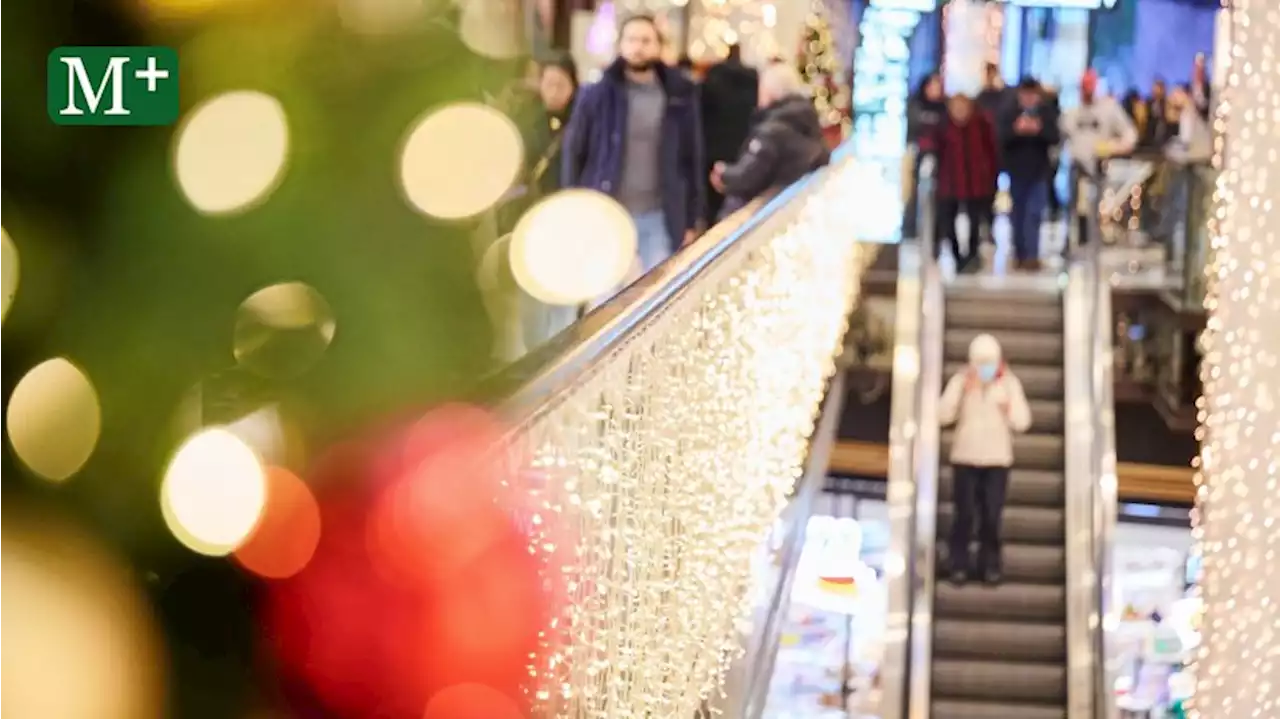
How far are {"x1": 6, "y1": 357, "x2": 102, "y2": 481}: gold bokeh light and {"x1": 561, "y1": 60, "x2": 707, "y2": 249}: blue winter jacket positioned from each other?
4.41 m

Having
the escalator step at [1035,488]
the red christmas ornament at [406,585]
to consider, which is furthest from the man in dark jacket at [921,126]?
the red christmas ornament at [406,585]

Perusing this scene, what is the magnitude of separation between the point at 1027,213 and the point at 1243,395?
776 cm

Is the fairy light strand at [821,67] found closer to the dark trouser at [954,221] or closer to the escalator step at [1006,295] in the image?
the dark trouser at [954,221]

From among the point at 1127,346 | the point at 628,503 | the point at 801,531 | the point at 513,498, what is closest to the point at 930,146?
the point at 1127,346

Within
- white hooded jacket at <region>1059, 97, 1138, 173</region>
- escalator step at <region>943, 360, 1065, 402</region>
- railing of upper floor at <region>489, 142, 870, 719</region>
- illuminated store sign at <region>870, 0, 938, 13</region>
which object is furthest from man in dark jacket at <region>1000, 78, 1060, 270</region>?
illuminated store sign at <region>870, 0, 938, 13</region>

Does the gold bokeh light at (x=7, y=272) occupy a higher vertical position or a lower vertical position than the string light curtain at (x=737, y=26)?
lower

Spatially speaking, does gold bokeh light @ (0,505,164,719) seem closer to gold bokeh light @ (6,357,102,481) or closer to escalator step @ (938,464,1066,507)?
gold bokeh light @ (6,357,102,481)

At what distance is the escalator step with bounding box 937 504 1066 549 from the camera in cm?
847

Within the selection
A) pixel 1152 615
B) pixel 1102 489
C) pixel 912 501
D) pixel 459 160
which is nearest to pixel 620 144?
pixel 912 501

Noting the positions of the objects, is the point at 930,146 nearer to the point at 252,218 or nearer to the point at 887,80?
the point at 887,80

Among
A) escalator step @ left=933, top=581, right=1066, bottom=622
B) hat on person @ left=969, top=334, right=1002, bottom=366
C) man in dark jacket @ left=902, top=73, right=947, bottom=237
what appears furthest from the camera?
man in dark jacket @ left=902, top=73, right=947, bottom=237

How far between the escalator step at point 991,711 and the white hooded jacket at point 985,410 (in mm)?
1554

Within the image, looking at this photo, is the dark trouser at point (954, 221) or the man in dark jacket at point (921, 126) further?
the man in dark jacket at point (921, 126)

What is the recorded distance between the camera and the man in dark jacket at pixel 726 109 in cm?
627
